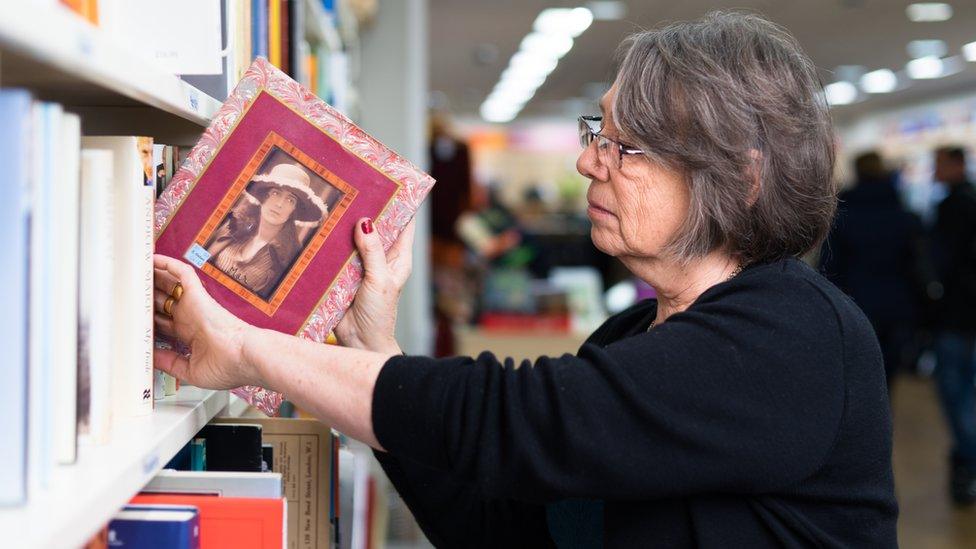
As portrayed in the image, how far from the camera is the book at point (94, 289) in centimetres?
78

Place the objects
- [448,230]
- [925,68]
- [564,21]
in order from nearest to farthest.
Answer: [448,230] < [564,21] < [925,68]

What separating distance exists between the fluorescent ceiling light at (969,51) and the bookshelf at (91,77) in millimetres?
10117

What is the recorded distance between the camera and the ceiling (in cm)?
846

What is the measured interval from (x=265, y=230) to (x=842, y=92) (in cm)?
1502

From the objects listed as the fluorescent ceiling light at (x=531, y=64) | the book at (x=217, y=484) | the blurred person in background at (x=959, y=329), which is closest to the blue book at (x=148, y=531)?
the book at (x=217, y=484)

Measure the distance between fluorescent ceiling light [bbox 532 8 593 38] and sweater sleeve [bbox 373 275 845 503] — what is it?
8.13 meters

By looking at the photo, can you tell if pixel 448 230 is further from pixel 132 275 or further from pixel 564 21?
pixel 132 275

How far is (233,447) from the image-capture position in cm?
117

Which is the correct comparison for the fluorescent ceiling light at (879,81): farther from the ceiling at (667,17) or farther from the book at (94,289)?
the book at (94,289)

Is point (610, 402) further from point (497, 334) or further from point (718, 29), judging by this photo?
point (497, 334)

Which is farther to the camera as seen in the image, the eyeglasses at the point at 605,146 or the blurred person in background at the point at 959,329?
the blurred person in background at the point at 959,329

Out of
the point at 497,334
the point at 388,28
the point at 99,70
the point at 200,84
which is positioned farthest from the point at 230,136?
the point at 388,28

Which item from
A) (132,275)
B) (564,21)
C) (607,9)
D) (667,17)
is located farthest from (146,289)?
(564,21)

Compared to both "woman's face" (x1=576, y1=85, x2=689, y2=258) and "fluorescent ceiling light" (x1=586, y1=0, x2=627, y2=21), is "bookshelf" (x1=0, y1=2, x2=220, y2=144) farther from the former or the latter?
"fluorescent ceiling light" (x1=586, y1=0, x2=627, y2=21)
